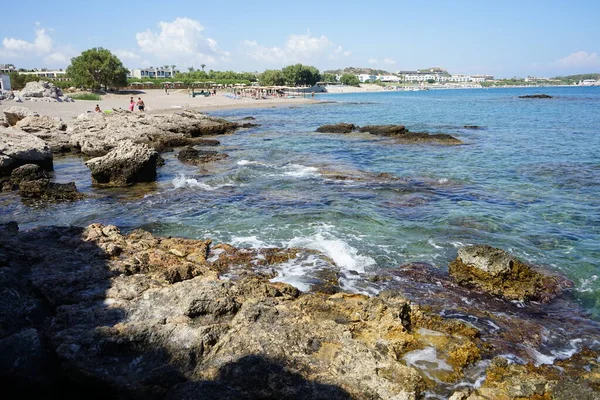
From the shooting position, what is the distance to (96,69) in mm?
85250

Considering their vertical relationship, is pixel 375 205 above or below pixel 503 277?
above

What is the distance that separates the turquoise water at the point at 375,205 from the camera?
37.6 feet

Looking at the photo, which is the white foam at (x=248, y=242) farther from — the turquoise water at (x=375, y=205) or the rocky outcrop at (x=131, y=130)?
the rocky outcrop at (x=131, y=130)

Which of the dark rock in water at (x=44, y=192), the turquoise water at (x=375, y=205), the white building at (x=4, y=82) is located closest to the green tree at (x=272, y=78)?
the white building at (x=4, y=82)

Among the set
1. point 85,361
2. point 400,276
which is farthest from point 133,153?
point 85,361

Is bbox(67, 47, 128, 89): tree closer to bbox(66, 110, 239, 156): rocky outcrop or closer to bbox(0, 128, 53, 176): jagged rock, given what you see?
bbox(66, 110, 239, 156): rocky outcrop

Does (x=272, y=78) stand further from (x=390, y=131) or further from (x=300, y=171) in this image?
(x=300, y=171)

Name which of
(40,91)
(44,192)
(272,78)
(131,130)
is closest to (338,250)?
(44,192)

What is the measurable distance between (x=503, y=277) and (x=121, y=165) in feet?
50.9

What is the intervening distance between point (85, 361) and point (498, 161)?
77.0 feet

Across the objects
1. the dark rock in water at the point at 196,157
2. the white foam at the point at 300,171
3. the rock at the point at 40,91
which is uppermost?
the rock at the point at 40,91

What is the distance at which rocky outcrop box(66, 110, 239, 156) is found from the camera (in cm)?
2531

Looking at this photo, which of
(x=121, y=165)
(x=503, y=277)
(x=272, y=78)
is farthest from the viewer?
(x=272, y=78)

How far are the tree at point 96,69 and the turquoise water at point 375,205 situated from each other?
227 feet
